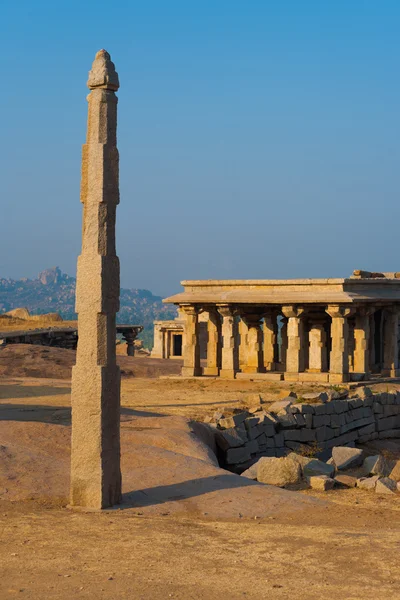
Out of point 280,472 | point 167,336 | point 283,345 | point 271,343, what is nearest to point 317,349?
point 283,345

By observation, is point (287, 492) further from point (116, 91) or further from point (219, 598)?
point (116, 91)

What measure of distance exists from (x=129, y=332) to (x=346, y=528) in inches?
1409

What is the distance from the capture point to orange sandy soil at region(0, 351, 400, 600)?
6906mm

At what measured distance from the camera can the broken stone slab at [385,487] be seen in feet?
41.9

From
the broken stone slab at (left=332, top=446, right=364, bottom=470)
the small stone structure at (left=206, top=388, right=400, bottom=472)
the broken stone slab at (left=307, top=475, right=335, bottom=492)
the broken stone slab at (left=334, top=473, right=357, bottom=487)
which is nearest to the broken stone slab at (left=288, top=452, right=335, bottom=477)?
the broken stone slab at (left=334, top=473, right=357, bottom=487)

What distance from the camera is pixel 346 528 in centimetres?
931

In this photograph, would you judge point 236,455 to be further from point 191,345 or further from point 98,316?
point 191,345

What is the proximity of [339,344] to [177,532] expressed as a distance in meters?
14.4

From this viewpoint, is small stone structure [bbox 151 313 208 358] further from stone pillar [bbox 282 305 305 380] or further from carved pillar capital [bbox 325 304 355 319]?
carved pillar capital [bbox 325 304 355 319]

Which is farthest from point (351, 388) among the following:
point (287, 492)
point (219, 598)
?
point (219, 598)

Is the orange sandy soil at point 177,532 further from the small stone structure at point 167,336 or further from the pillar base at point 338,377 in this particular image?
the small stone structure at point 167,336

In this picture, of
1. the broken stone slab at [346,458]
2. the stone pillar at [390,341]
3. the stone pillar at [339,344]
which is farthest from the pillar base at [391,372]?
the broken stone slab at [346,458]

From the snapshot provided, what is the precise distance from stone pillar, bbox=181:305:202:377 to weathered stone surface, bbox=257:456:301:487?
12.3 m

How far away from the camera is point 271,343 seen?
27516 mm
